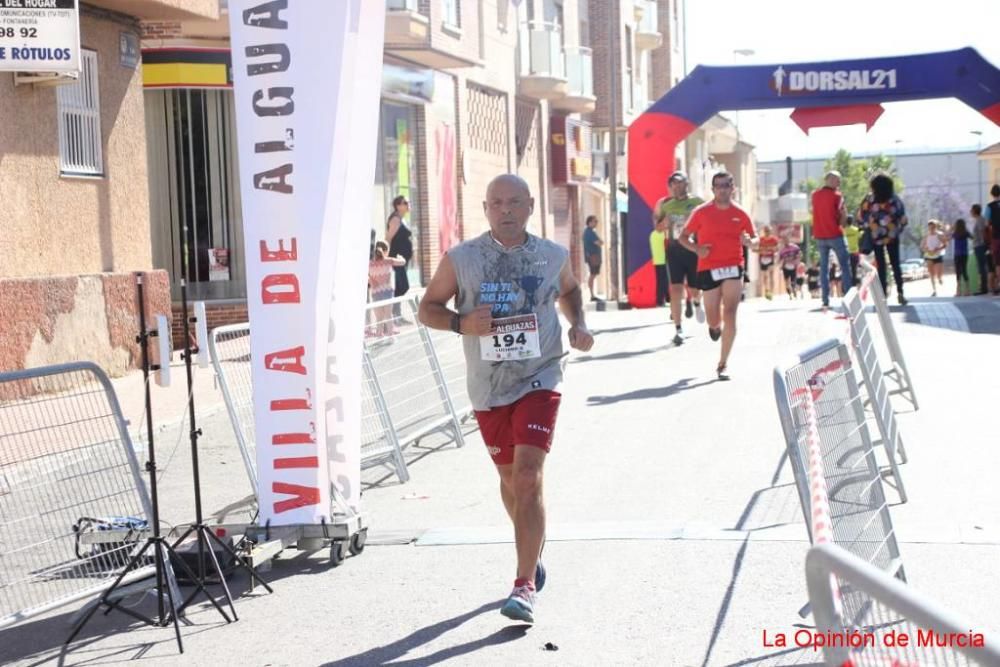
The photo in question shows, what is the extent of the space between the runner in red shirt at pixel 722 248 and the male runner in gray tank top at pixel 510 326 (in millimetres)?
7872

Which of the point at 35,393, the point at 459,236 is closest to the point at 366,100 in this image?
the point at 35,393

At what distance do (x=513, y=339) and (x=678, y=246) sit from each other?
39.7 feet

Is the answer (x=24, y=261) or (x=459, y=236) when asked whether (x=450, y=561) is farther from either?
(x=459, y=236)

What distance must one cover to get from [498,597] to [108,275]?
1194 centimetres

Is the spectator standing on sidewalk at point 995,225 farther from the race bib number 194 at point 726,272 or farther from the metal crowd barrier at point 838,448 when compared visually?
the metal crowd barrier at point 838,448

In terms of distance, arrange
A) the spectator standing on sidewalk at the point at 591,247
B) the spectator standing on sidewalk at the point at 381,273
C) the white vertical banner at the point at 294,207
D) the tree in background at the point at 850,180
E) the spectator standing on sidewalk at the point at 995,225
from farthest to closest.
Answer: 1. the tree in background at the point at 850,180
2. the spectator standing on sidewalk at the point at 591,247
3. the spectator standing on sidewalk at the point at 995,225
4. the spectator standing on sidewalk at the point at 381,273
5. the white vertical banner at the point at 294,207

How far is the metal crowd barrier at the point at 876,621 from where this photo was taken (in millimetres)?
2105

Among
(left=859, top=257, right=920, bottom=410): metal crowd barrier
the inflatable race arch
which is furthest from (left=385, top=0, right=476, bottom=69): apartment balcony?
(left=859, top=257, right=920, bottom=410): metal crowd barrier

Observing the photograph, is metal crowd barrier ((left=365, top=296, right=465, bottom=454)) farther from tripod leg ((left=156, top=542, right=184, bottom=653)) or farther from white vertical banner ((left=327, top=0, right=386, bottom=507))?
tripod leg ((left=156, top=542, right=184, bottom=653))

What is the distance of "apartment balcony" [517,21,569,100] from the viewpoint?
3975 centimetres

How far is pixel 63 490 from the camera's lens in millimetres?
6742

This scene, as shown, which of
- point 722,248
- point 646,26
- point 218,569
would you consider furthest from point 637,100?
point 218,569

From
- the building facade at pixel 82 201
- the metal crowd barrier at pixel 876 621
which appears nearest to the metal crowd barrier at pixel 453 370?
the building facade at pixel 82 201

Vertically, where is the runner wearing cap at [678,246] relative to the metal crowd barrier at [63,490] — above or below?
above
